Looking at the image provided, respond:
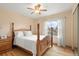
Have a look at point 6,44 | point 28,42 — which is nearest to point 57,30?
point 28,42

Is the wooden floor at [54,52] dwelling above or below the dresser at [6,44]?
below

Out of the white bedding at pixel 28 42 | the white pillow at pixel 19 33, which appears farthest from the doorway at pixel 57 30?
the white pillow at pixel 19 33

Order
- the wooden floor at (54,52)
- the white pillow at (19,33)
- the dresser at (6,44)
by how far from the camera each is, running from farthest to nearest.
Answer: the dresser at (6,44) → the white pillow at (19,33) → the wooden floor at (54,52)

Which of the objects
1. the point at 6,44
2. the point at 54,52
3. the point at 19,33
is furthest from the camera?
the point at 6,44

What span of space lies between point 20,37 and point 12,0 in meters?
1.76

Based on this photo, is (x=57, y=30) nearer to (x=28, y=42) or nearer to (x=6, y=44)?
(x=28, y=42)

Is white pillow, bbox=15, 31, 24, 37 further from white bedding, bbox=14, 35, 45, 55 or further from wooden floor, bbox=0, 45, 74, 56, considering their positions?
wooden floor, bbox=0, 45, 74, 56

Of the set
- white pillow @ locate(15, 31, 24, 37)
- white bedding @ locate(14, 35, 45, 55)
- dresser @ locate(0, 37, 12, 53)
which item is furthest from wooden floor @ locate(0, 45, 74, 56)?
white pillow @ locate(15, 31, 24, 37)

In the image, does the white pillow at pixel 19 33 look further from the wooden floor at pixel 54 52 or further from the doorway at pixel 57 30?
the doorway at pixel 57 30

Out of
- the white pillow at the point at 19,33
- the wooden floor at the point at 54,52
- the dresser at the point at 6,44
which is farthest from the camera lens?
the dresser at the point at 6,44

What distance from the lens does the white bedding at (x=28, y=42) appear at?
99.6 inches

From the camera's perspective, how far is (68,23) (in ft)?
Answer: 10.1

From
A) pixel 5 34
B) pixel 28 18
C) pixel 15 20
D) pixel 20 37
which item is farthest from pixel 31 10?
pixel 5 34

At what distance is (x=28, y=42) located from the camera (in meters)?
2.68
